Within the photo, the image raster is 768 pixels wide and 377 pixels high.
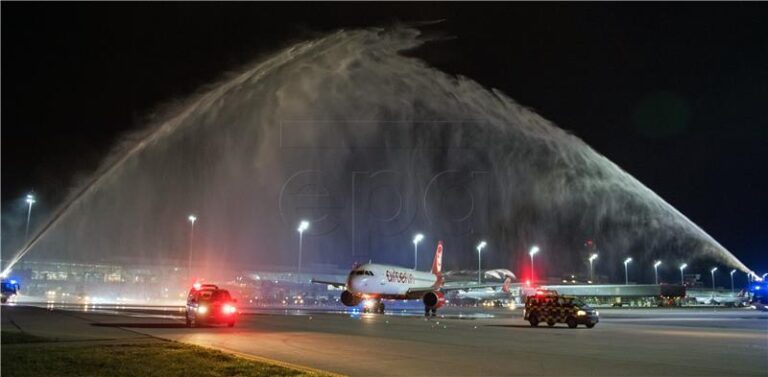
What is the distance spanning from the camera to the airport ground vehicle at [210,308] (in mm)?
30312

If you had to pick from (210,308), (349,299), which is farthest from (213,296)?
(349,299)

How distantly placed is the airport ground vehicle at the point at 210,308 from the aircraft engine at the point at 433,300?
23.6 m

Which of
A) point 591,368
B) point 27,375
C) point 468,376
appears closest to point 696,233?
point 591,368

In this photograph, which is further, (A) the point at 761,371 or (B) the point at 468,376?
(A) the point at 761,371

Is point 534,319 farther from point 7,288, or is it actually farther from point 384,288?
point 7,288

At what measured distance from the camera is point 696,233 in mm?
43031

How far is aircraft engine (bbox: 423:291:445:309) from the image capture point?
51.3 m

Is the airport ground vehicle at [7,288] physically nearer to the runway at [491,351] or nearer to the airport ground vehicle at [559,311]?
the runway at [491,351]

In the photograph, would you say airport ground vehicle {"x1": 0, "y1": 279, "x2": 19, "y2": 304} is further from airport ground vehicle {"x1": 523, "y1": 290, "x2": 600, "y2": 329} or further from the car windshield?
airport ground vehicle {"x1": 523, "y1": 290, "x2": 600, "y2": 329}

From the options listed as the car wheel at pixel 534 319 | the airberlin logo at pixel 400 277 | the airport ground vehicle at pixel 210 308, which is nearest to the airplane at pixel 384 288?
the airberlin logo at pixel 400 277

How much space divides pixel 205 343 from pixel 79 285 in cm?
11030

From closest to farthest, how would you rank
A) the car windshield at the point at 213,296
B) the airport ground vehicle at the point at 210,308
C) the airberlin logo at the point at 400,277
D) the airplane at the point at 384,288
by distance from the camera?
the airport ground vehicle at the point at 210,308
the car windshield at the point at 213,296
the airplane at the point at 384,288
the airberlin logo at the point at 400,277

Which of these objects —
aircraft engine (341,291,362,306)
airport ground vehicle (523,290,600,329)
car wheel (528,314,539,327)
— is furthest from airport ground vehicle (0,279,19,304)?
airport ground vehicle (523,290,600,329)

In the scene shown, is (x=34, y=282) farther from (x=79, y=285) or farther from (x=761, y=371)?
(x=761, y=371)
